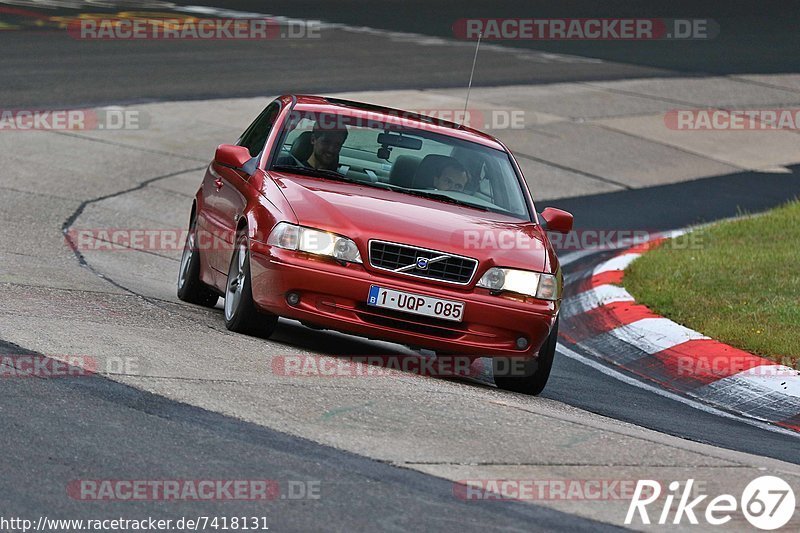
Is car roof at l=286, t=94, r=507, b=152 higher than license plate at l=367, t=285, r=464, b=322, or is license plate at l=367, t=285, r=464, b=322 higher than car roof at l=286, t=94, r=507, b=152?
car roof at l=286, t=94, r=507, b=152

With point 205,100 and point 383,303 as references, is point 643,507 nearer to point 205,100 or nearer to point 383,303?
point 383,303

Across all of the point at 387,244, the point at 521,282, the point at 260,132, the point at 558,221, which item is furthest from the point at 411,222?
the point at 260,132

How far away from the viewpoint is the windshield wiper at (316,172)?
9070mm

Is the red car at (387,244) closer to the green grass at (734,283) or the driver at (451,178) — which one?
the driver at (451,178)

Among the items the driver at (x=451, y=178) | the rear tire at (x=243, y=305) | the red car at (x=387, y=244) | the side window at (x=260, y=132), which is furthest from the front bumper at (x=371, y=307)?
the side window at (x=260, y=132)

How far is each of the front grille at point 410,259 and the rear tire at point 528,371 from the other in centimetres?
70

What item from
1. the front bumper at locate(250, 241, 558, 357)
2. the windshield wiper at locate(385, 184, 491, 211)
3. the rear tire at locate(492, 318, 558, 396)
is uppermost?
the windshield wiper at locate(385, 184, 491, 211)

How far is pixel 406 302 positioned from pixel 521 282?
0.68 meters

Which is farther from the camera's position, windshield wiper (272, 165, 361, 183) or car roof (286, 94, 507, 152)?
car roof (286, 94, 507, 152)

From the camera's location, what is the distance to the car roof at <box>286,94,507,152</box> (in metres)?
9.74

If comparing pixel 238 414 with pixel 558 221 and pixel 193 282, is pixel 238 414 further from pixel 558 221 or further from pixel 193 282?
pixel 193 282

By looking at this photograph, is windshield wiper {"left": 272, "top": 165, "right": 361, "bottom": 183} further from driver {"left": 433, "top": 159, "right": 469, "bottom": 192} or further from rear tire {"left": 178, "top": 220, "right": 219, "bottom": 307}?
rear tire {"left": 178, "top": 220, "right": 219, "bottom": 307}

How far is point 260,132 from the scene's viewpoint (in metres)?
9.98

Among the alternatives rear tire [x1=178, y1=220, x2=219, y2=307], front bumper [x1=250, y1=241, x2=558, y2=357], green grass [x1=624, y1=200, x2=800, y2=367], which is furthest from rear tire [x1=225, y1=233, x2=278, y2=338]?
green grass [x1=624, y1=200, x2=800, y2=367]
